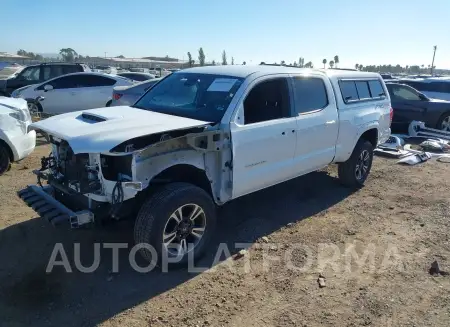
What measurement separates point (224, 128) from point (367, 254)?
6.78 feet

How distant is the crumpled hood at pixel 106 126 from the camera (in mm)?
3242

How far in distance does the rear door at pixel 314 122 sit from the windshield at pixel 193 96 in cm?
100

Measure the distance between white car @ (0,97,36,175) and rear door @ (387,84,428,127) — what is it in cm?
977

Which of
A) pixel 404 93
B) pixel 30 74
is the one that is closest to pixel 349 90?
pixel 404 93

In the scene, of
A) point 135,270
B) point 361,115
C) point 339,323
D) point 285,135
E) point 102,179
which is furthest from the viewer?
point 361,115

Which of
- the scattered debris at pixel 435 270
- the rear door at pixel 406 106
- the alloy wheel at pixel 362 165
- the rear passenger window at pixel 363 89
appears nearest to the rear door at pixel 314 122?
the rear passenger window at pixel 363 89

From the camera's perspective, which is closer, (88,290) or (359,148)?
(88,290)

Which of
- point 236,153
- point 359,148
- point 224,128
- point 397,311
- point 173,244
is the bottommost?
point 397,311

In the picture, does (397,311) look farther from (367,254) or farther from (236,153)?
(236,153)

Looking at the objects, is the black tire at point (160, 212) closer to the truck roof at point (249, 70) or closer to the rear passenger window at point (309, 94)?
the truck roof at point (249, 70)

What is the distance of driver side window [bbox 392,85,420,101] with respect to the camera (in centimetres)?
1177

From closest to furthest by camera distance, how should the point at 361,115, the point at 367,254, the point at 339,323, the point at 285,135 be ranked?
the point at 339,323 < the point at 367,254 < the point at 285,135 < the point at 361,115

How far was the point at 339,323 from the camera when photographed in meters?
3.14

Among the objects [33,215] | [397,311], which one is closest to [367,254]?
[397,311]
